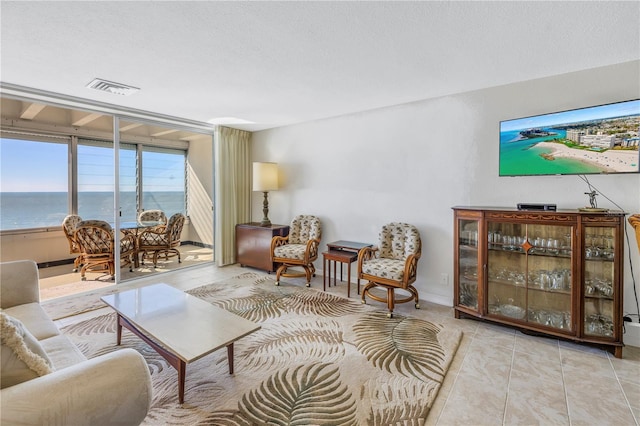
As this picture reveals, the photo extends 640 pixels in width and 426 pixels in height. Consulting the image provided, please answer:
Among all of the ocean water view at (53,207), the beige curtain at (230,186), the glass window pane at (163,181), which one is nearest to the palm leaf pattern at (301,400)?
the beige curtain at (230,186)

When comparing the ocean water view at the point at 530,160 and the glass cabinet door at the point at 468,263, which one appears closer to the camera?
the ocean water view at the point at 530,160

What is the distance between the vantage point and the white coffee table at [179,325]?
1791 millimetres

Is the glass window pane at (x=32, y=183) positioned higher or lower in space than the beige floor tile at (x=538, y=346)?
higher

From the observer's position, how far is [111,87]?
10.3 ft

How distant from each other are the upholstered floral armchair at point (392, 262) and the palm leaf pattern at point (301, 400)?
49.8 inches

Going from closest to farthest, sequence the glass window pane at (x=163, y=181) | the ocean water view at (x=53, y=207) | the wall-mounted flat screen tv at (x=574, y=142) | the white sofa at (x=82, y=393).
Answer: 1. the white sofa at (x=82, y=393)
2. the wall-mounted flat screen tv at (x=574, y=142)
3. the ocean water view at (x=53, y=207)
4. the glass window pane at (x=163, y=181)

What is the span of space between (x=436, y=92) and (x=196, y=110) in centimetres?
313

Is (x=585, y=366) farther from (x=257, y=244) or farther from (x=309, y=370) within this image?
(x=257, y=244)

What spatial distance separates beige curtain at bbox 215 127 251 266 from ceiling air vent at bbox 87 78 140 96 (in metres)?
1.81

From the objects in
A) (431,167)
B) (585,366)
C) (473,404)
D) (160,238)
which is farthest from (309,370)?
(160,238)

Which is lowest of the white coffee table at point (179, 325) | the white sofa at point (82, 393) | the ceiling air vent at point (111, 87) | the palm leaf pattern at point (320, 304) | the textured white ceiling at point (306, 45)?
the palm leaf pattern at point (320, 304)

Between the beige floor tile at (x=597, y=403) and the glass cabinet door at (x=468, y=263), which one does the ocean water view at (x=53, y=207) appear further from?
the beige floor tile at (x=597, y=403)

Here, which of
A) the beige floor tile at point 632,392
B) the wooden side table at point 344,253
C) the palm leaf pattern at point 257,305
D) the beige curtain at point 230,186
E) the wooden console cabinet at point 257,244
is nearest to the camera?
the beige floor tile at point 632,392

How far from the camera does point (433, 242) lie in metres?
3.59
